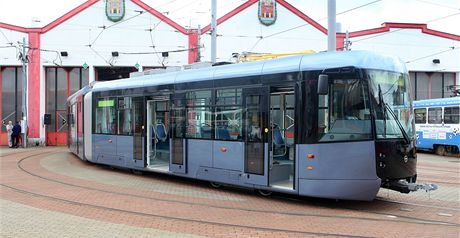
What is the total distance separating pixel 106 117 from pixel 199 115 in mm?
5390

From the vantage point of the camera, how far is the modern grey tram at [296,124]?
343 inches

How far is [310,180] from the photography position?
8.98m

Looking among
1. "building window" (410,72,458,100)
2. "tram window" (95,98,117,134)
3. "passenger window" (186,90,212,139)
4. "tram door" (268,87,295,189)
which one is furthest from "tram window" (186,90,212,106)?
"building window" (410,72,458,100)

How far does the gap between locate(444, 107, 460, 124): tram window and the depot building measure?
9.60 metres

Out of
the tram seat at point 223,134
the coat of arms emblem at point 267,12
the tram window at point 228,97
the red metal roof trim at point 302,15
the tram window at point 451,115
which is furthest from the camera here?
the red metal roof trim at point 302,15

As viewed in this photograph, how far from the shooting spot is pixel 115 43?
32.0 metres

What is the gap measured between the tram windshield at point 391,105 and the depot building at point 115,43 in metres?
22.5

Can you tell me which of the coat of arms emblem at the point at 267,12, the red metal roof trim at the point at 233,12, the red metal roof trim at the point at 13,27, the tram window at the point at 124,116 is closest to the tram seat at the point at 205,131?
the tram window at the point at 124,116

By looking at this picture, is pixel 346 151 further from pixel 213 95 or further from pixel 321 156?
pixel 213 95

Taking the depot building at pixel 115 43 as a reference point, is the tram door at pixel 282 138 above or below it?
below

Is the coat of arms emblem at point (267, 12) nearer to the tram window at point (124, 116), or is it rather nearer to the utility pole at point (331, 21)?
the utility pole at point (331, 21)

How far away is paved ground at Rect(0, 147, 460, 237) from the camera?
7.18 m

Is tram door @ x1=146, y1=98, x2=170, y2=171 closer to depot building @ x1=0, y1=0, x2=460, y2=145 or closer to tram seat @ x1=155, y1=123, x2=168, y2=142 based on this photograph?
tram seat @ x1=155, y1=123, x2=168, y2=142

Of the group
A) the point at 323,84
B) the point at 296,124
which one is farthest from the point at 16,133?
the point at 323,84
